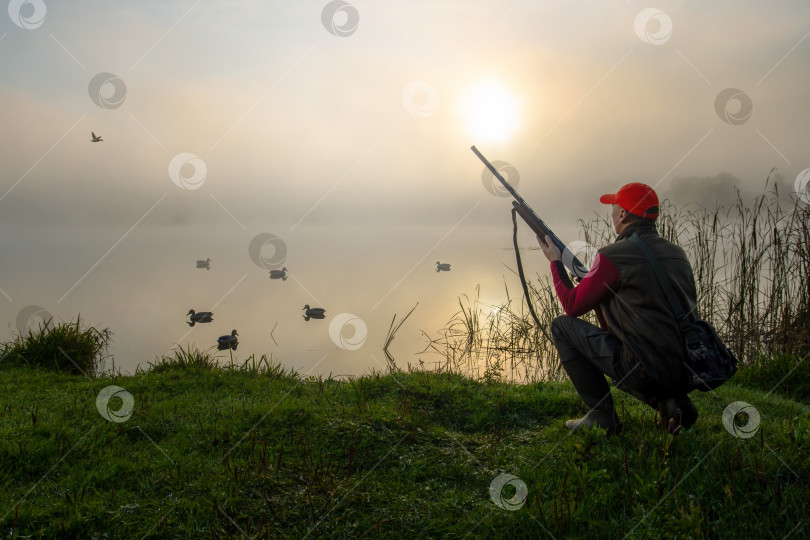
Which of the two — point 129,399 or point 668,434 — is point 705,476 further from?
point 129,399

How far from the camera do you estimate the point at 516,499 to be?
10.3ft

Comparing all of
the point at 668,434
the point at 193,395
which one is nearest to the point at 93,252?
the point at 193,395

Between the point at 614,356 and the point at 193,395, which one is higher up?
the point at 193,395

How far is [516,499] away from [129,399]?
3.49 m

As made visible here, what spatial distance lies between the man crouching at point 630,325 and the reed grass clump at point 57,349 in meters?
6.43

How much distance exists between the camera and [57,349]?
7.11m

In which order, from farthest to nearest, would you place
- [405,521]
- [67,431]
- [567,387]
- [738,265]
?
[738,265], [567,387], [67,431], [405,521]

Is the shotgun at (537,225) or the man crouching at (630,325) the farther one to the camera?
the shotgun at (537,225)

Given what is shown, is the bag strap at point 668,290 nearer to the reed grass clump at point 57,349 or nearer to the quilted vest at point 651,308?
the quilted vest at point 651,308

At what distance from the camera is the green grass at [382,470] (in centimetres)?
286
